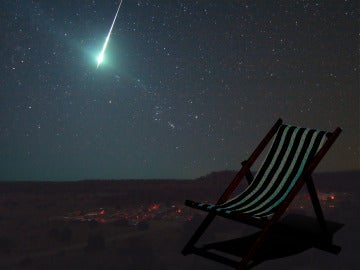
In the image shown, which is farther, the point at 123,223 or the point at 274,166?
the point at 123,223

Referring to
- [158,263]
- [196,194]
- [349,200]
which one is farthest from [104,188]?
[349,200]

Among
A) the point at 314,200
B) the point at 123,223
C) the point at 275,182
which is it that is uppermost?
the point at 275,182

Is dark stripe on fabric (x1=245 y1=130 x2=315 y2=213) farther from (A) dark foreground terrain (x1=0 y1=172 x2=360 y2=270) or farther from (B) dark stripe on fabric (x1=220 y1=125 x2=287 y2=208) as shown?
(A) dark foreground terrain (x1=0 y1=172 x2=360 y2=270)

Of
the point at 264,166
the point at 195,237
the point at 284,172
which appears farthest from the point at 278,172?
the point at 195,237

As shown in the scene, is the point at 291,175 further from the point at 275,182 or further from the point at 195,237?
the point at 195,237

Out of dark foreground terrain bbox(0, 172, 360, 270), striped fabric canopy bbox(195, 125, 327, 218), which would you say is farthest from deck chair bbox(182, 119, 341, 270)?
dark foreground terrain bbox(0, 172, 360, 270)

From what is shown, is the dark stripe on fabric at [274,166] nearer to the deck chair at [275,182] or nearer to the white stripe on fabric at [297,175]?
the deck chair at [275,182]
